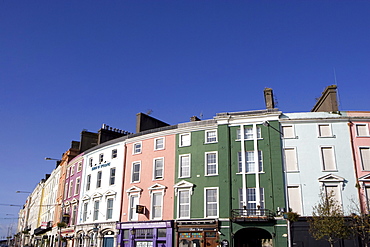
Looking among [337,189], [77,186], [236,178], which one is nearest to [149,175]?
[236,178]

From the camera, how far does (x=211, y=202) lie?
3048 centimetres

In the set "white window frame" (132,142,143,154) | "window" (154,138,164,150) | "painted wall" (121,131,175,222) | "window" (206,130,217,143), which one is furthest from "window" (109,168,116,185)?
"window" (206,130,217,143)

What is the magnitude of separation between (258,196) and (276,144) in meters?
4.47

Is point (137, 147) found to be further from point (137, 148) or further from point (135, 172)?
point (135, 172)

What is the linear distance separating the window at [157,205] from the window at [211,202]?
4.68 m

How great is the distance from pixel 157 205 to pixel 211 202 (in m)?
5.56

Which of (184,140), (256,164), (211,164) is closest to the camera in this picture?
(256,164)

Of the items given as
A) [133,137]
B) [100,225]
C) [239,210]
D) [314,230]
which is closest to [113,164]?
[133,137]

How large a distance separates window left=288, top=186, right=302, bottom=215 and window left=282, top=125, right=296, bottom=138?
4234 mm

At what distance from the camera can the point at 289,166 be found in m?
29.1

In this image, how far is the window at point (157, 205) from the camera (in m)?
33.0

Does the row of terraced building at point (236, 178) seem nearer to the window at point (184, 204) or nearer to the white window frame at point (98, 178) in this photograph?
the window at point (184, 204)

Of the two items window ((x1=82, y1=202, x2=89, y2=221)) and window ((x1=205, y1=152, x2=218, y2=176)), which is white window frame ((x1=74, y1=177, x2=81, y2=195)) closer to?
window ((x1=82, y1=202, x2=89, y2=221))

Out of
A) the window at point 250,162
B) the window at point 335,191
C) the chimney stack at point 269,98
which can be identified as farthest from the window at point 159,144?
the window at point 335,191
